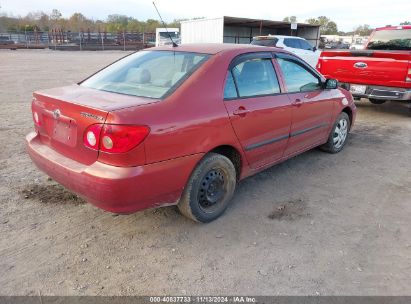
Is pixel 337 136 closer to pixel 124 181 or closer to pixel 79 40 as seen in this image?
pixel 124 181

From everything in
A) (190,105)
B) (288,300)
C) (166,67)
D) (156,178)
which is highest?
(166,67)

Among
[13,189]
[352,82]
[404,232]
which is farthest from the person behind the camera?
[352,82]

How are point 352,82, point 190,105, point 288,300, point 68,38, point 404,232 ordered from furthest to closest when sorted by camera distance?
point 68,38, point 352,82, point 404,232, point 190,105, point 288,300

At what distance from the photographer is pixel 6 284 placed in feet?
8.48

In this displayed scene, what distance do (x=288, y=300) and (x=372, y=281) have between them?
0.71 metres

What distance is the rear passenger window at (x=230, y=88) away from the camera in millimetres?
3342

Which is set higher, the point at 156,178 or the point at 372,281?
the point at 156,178

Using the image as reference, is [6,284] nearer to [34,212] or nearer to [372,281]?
[34,212]

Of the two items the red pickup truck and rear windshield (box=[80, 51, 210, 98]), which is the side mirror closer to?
rear windshield (box=[80, 51, 210, 98])

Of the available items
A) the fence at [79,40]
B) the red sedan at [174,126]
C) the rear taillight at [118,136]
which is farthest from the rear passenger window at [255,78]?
the fence at [79,40]

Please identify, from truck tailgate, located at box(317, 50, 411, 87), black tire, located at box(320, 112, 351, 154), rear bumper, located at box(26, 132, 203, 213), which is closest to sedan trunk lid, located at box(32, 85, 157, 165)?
rear bumper, located at box(26, 132, 203, 213)

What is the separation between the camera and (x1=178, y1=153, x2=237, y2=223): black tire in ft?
10.4

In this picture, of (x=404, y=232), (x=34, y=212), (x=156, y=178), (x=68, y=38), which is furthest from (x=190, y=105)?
(x=68, y=38)

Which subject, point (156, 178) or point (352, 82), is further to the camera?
point (352, 82)
